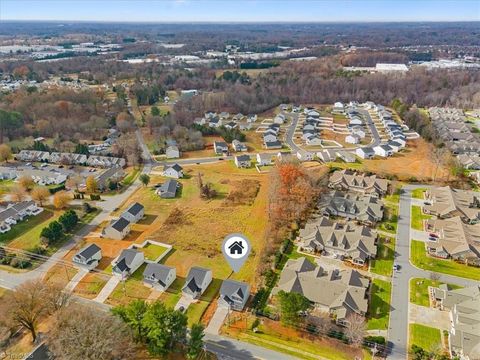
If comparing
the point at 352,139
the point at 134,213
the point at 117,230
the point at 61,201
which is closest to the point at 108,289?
the point at 117,230

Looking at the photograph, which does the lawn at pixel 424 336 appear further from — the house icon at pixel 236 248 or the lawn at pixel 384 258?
the house icon at pixel 236 248

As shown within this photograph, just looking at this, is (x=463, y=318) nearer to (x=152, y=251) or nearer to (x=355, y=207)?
(x=355, y=207)

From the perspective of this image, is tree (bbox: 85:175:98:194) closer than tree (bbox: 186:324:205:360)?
No

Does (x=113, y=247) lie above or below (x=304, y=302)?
below

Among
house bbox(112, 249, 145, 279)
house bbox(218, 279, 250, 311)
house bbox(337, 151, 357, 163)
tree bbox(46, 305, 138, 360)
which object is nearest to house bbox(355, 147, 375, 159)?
house bbox(337, 151, 357, 163)

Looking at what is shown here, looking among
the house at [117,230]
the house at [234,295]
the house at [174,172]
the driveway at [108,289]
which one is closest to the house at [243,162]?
the house at [174,172]

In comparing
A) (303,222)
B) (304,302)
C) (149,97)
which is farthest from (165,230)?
(149,97)

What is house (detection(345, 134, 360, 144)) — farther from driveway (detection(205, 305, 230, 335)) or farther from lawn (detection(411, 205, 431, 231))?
driveway (detection(205, 305, 230, 335))

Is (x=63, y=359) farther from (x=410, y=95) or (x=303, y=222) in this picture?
(x=410, y=95)
